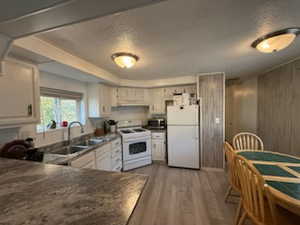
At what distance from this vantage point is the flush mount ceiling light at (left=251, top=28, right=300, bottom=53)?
149 centimetres

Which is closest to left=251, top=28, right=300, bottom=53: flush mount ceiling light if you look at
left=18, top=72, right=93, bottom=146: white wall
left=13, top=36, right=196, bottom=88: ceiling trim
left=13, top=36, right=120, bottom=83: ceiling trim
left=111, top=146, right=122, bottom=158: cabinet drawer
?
left=13, top=36, right=196, bottom=88: ceiling trim

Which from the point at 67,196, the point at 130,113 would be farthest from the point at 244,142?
the point at 130,113

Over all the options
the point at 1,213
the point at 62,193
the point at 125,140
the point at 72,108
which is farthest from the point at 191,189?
the point at 72,108

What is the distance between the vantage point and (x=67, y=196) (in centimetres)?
72

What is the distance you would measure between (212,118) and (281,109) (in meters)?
1.36

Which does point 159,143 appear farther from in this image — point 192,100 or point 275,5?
point 275,5

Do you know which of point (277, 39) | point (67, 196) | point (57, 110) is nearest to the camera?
point (67, 196)

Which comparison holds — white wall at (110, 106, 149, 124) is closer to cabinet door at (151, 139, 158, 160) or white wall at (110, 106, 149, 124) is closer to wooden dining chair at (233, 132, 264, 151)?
cabinet door at (151, 139, 158, 160)

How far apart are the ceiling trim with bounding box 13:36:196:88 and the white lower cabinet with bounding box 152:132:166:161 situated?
1346 mm

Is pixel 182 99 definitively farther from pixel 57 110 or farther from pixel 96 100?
pixel 57 110

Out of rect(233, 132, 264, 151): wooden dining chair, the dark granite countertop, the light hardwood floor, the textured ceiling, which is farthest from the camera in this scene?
rect(233, 132, 264, 151): wooden dining chair

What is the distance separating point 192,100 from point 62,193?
118 inches

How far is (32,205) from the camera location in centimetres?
66

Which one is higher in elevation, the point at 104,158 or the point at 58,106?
the point at 58,106
